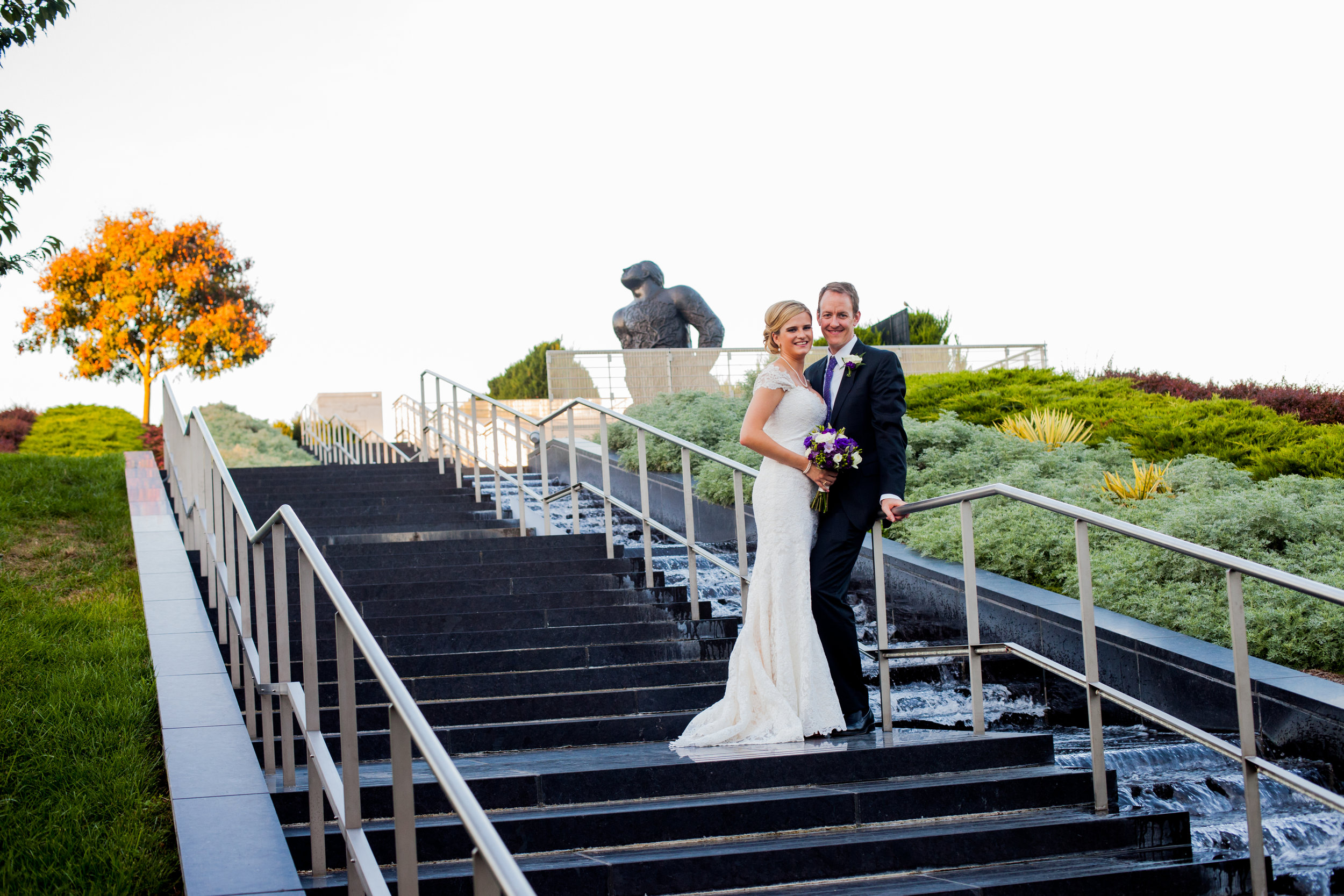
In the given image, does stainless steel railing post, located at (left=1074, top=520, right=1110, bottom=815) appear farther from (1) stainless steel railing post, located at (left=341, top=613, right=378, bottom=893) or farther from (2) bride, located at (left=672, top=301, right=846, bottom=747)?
(1) stainless steel railing post, located at (left=341, top=613, right=378, bottom=893)

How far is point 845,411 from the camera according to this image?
471 cm

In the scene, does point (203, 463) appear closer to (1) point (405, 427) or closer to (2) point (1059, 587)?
(2) point (1059, 587)

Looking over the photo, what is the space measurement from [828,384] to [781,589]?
0.92 m

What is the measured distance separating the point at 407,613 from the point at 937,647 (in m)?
3.22

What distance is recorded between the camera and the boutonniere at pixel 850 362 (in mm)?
4684

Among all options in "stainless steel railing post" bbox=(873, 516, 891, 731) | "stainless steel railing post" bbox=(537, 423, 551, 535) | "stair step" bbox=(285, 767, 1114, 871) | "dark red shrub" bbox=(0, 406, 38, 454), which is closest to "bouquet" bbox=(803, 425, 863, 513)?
"stainless steel railing post" bbox=(873, 516, 891, 731)

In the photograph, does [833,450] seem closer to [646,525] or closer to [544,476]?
[646,525]

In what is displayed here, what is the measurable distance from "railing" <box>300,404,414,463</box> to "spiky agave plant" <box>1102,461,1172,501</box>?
8.87m

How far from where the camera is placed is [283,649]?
3.74 m

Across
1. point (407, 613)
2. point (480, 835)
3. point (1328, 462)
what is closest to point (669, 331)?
point (1328, 462)

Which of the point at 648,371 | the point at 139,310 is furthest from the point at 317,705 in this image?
the point at 139,310

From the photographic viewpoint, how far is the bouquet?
14.9 ft

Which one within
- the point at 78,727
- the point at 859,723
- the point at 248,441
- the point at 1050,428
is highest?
the point at 248,441

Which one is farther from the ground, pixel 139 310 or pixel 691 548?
pixel 139 310
